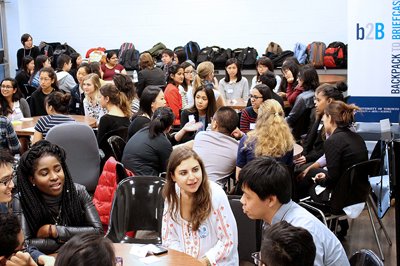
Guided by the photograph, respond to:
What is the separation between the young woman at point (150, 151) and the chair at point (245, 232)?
1.49m

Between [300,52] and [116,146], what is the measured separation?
291 inches

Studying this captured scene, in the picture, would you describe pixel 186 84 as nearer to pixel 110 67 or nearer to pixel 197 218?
→ pixel 110 67

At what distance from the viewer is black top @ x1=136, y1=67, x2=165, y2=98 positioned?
9406mm

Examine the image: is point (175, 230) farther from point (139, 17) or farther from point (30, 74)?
point (139, 17)

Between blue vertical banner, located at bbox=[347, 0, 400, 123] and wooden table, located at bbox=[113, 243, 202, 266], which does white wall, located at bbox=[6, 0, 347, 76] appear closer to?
blue vertical banner, located at bbox=[347, 0, 400, 123]

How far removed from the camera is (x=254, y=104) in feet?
21.4

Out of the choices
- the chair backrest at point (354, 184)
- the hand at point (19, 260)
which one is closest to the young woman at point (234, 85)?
the chair backrest at point (354, 184)

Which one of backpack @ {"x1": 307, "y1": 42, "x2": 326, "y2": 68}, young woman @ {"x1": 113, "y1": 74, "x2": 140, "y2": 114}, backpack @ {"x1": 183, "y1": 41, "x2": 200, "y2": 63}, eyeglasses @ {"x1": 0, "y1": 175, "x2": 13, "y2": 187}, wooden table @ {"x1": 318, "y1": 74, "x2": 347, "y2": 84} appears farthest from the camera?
backpack @ {"x1": 183, "y1": 41, "x2": 200, "y2": 63}

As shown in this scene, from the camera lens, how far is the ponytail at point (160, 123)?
5.17 m

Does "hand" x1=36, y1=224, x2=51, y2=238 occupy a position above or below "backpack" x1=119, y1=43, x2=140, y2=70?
below

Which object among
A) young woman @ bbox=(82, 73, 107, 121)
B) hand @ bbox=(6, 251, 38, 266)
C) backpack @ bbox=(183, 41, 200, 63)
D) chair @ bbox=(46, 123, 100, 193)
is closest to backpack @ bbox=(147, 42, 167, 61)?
backpack @ bbox=(183, 41, 200, 63)

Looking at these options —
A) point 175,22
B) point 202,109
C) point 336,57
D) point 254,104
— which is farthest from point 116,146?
point 175,22

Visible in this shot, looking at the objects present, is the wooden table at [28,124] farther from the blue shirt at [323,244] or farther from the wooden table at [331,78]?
the wooden table at [331,78]

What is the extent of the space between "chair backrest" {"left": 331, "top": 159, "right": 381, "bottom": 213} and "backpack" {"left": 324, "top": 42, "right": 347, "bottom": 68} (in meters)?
7.14
